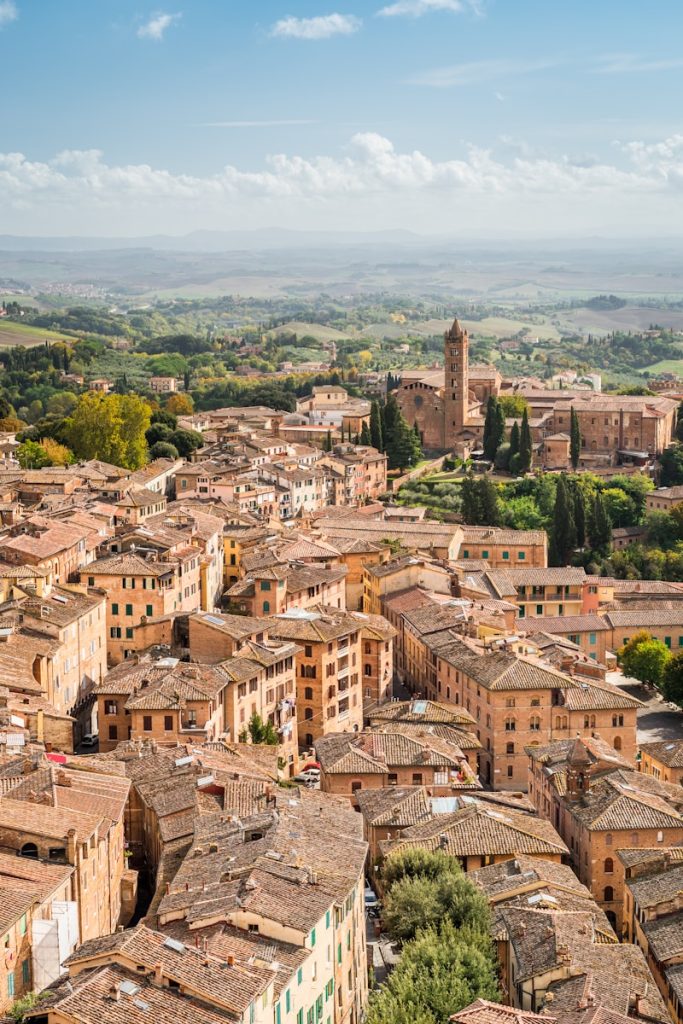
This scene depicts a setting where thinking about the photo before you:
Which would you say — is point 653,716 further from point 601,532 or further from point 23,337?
point 23,337

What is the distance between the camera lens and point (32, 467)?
7369 cm

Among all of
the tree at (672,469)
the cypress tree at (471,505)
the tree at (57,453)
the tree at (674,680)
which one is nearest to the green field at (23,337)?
the tree at (57,453)

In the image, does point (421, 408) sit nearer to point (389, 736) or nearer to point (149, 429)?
point (149, 429)

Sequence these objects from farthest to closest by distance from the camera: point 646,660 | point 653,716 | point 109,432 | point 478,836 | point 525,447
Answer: point 525,447 < point 109,432 < point 646,660 < point 653,716 < point 478,836

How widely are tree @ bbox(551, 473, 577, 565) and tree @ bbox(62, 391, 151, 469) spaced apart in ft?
72.4

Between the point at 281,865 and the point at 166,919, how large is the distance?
2433mm

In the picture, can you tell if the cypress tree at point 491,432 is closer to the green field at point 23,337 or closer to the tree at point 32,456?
the tree at point 32,456

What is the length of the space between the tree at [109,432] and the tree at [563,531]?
22.1 metres

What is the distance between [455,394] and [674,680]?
46.1 meters

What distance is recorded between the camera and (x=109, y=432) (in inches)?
3044

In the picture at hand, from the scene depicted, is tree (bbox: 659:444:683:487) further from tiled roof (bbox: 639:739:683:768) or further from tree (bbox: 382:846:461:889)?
tree (bbox: 382:846:461:889)

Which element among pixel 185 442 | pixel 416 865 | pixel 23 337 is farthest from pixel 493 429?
pixel 23 337

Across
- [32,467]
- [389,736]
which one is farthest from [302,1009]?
[32,467]

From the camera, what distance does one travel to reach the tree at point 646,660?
53750 mm
